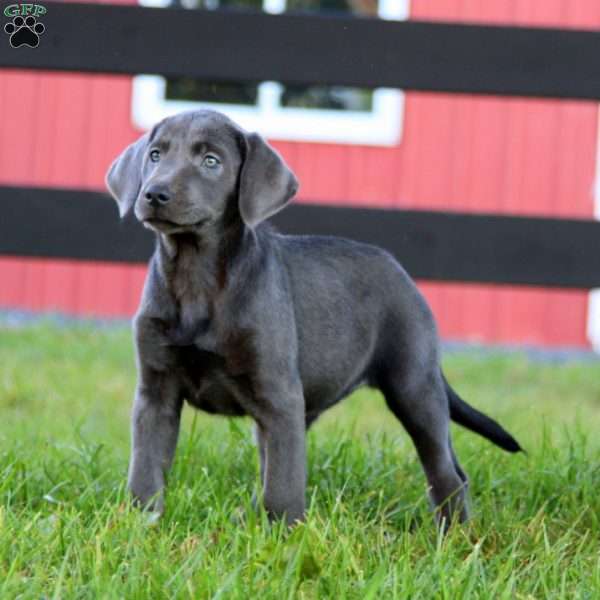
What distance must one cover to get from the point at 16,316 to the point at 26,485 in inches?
277

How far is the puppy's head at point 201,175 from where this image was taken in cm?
297

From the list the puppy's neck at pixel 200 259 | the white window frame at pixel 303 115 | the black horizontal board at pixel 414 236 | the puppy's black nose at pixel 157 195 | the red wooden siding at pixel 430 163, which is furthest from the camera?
the red wooden siding at pixel 430 163

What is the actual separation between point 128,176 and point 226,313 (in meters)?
0.47

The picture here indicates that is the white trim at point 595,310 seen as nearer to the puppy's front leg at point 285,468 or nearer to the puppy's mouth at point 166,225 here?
the puppy's front leg at point 285,468

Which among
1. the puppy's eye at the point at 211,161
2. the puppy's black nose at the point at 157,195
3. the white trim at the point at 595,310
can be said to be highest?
the puppy's eye at the point at 211,161

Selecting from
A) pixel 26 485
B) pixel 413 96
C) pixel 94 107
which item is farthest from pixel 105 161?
pixel 26 485

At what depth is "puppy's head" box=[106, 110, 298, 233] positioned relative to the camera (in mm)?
2973

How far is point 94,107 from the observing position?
417 inches

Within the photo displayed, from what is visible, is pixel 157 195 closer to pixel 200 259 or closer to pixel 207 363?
A: pixel 200 259

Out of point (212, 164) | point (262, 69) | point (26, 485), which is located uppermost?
point (262, 69)

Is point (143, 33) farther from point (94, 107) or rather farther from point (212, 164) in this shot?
point (94, 107)

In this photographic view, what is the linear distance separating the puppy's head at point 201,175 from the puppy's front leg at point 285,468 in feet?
1.68

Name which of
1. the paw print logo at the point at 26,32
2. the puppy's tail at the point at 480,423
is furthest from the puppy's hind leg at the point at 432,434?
the paw print logo at the point at 26,32

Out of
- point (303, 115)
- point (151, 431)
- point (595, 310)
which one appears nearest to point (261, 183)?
point (151, 431)
